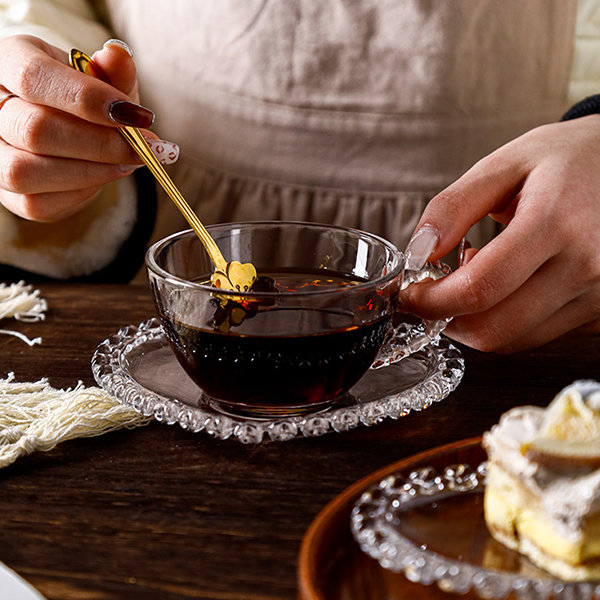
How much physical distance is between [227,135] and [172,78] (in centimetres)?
9

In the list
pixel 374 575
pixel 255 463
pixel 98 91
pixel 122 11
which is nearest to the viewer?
pixel 374 575

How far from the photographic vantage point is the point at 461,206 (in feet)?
Result: 1.58

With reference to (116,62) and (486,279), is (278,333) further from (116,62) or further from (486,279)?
(116,62)

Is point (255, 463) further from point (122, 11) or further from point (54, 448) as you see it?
point (122, 11)

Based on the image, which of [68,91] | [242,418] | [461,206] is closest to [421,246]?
[461,206]

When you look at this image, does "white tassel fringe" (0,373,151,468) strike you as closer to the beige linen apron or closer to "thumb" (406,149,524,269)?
"thumb" (406,149,524,269)

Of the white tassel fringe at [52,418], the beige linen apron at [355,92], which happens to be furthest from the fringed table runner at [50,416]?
the beige linen apron at [355,92]

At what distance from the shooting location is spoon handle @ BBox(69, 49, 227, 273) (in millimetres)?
490

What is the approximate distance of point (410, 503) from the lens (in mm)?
306

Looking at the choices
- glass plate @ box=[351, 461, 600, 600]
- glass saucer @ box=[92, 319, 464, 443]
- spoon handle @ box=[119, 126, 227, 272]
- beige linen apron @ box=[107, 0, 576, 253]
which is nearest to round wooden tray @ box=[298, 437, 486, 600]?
glass plate @ box=[351, 461, 600, 600]

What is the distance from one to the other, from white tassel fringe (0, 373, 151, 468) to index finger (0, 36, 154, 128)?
182mm

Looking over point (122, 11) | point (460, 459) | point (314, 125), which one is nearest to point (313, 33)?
point (314, 125)

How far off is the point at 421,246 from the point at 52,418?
233mm

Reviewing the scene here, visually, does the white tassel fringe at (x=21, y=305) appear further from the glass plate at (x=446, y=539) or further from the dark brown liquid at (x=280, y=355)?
the glass plate at (x=446, y=539)
